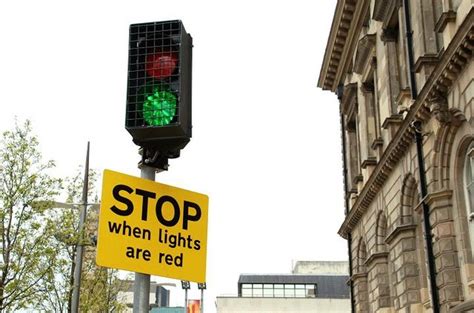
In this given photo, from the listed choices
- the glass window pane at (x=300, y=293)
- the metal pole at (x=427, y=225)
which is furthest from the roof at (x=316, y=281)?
the metal pole at (x=427, y=225)

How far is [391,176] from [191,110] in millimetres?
19596

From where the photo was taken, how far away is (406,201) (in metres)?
22.5

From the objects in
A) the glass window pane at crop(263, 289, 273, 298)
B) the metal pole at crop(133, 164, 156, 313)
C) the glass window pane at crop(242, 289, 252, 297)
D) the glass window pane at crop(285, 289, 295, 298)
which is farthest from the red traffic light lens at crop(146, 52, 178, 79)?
the glass window pane at crop(263, 289, 273, 298)

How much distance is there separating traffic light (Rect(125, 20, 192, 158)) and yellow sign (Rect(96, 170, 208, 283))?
0.35 metres

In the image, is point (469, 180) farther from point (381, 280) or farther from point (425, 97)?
point (381, 280)

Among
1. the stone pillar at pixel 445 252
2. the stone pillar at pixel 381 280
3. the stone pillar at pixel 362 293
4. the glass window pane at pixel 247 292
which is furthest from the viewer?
the glass window pane at pixel 247 292

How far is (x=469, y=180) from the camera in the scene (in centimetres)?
1806

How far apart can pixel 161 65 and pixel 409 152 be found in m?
17.4

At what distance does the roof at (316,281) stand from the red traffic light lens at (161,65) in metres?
76.0

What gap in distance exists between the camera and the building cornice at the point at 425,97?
16266 millimetres

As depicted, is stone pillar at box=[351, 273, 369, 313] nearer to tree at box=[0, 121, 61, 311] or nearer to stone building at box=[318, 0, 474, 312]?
stone building at box=[318, 0, 474, 312]

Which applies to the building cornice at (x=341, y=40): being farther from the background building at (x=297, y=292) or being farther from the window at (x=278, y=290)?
the window at (x=278, y=290)

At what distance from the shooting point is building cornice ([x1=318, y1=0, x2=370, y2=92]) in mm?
29384

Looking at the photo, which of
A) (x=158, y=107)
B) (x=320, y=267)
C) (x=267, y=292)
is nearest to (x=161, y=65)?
(x=158, y=107)
